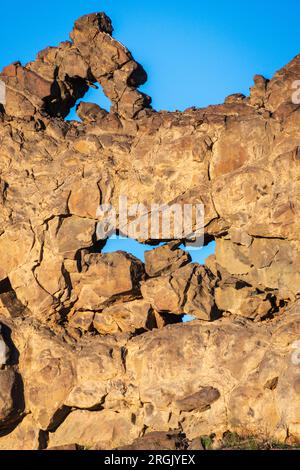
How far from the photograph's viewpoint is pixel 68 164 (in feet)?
79.5

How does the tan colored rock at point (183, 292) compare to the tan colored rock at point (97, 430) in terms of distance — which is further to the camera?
the tan colored rock at point (183, 292)

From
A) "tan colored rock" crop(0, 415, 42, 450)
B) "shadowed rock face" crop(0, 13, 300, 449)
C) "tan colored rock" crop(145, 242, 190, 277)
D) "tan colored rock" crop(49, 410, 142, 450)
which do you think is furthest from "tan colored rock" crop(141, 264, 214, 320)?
"tan colored rock" crop(0, 415, 42, 450)

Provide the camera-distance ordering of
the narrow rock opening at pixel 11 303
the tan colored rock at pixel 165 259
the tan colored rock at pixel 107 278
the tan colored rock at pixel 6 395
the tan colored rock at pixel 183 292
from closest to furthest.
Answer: the tan colored rock at pixel 6 395
the tan colored rock at pixel 183 292
the tan colored rock at pixel 107 278
the tan colored rock at pixel 165 259
the narrow rock opening at pixel 11 303

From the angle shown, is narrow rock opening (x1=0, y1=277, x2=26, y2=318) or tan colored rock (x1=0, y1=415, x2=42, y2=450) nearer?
tan colored rock (x1=0, y1=415, x2=42, y2=450)

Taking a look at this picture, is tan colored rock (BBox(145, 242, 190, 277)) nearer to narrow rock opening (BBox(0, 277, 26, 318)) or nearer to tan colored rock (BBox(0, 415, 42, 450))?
narrow rock opening (BBox(0, 277, 26, 318))

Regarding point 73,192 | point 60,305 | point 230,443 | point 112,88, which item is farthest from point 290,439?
point 112,88

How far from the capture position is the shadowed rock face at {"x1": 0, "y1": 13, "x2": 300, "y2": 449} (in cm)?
2180

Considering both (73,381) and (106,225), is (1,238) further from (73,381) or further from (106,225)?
(73,381)

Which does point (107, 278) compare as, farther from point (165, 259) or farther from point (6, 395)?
point (6, 395)

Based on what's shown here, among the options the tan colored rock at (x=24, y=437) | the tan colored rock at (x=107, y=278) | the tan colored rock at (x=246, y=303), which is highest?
the tan colored rock at (x=107, y=278)

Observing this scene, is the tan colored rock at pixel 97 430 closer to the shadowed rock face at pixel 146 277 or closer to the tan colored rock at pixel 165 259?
the shadowed rock face at pixel 146 277

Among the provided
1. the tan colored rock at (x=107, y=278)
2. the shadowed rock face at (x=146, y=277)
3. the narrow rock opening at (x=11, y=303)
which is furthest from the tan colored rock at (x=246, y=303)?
the narrow rock opening at (x=11, y=303)

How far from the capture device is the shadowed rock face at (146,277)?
21.8 m

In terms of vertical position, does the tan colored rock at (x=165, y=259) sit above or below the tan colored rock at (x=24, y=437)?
above
